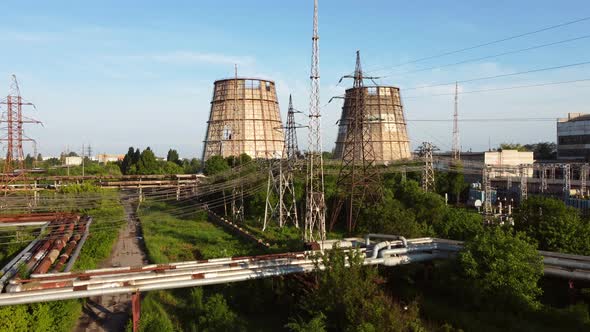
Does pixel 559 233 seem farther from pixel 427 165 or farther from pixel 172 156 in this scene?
pixel 172 156

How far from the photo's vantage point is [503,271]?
12352 millimetres

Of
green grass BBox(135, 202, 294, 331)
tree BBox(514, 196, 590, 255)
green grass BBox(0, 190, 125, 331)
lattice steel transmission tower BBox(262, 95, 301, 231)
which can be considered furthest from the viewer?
lattice steel transmission tower BBox(262, 95, 301, 231)

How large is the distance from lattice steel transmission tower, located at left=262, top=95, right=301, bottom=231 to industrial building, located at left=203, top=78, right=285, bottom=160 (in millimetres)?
17322

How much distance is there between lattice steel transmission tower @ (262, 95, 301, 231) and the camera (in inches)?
1018

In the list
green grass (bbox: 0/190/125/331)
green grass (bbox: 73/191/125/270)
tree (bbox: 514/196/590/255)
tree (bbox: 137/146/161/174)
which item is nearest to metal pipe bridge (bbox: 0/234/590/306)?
green grass (bbox: 0/190/125/331)

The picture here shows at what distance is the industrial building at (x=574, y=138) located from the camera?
1847 inches

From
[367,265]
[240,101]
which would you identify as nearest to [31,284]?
[367,265]

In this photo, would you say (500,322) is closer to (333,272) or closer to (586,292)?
(586,292)

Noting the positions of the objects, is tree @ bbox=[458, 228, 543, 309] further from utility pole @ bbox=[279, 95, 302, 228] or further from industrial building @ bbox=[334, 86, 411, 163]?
industrial building @ bbox=[334, 86, 411, 163]

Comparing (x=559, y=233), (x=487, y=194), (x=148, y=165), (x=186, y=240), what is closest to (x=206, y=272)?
(x=559, y=233)

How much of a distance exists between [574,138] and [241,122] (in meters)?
34.1

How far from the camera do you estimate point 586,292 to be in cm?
1229

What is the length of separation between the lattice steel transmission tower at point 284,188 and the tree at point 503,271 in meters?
13.0

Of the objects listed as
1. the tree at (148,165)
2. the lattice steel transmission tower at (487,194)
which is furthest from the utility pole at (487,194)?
the tree at (148,165)
